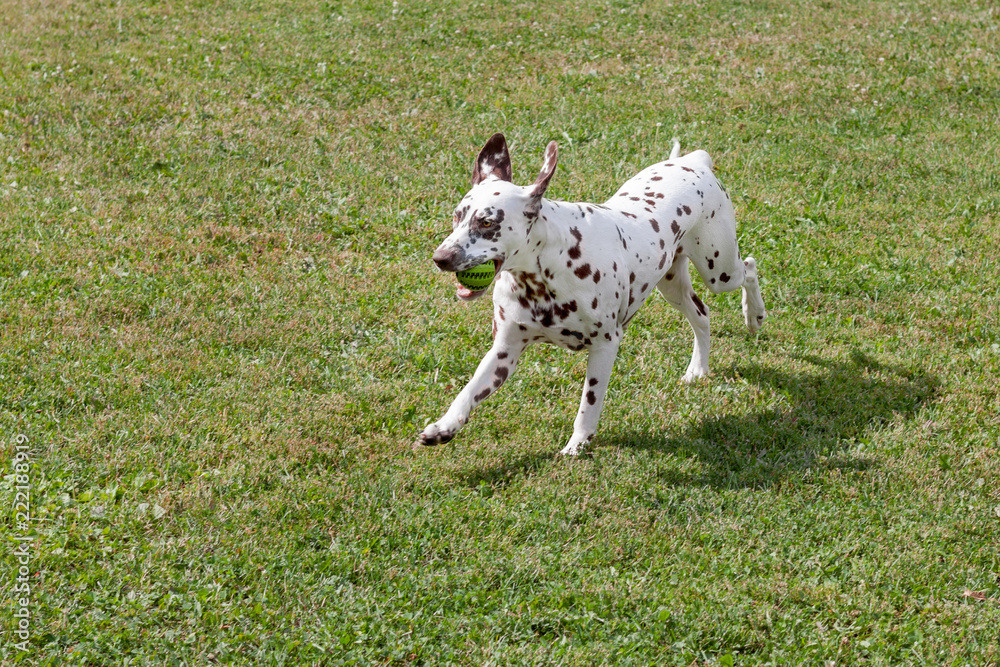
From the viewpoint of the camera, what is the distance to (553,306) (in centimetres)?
618

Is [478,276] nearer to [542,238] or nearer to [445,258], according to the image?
[445,258]

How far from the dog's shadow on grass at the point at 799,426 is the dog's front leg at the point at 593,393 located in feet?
1.10

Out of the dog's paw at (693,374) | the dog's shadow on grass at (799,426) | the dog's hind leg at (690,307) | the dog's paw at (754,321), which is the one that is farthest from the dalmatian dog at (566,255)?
the dog's paw at (754,321)

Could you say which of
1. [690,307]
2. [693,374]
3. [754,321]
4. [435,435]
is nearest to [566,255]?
[435,435]

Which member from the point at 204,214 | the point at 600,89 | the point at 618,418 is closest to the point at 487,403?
the point at 618,418

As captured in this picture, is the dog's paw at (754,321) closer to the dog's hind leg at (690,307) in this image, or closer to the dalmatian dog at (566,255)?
the dog's hind leg at (690,307)

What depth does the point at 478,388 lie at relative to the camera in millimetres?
6355

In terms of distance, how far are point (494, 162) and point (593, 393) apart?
5.37ft

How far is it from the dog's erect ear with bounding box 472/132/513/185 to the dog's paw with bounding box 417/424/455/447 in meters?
1.52

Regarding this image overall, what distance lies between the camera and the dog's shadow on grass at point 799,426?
6.76m

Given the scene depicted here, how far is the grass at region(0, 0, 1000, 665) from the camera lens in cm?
539

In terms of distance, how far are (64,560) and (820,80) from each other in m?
12.0

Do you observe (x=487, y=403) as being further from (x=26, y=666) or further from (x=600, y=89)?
(x=600, y=89)

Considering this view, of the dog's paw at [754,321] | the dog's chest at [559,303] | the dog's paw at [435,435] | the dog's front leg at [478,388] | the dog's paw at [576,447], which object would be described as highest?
the dog's chest at [559,303]
